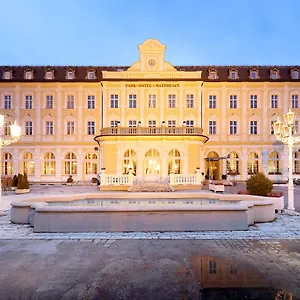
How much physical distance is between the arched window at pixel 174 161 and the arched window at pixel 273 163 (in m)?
14.4

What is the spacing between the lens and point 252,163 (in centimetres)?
3178

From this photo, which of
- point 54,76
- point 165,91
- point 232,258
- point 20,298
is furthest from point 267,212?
point 54,76

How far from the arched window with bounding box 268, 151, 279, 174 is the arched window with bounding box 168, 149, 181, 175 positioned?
1440cm

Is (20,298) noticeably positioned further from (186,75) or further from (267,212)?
(186,75)

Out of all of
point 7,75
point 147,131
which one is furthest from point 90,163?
point 7,75

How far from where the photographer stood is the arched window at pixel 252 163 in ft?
104

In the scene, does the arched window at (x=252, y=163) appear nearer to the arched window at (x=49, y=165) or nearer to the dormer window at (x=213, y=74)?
A: the dormer window at (x=213, y=74)

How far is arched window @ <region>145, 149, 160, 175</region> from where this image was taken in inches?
978

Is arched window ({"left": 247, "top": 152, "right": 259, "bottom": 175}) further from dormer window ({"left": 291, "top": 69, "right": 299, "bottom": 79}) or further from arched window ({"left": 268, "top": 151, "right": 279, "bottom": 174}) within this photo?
dormer window ({"left": 291, "top": 69, "right": 299, "bottom": 79})

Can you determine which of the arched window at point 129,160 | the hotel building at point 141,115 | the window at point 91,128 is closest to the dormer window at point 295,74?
the hotel building at point 141,115

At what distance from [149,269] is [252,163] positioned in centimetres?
2992

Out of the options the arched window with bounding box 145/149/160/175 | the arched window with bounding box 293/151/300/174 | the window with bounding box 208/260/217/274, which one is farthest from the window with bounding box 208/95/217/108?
the window with bounding box 208/260/217/274

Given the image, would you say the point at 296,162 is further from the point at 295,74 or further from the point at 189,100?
the point at 189,100

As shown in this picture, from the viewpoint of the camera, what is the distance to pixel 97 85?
3178 cm
